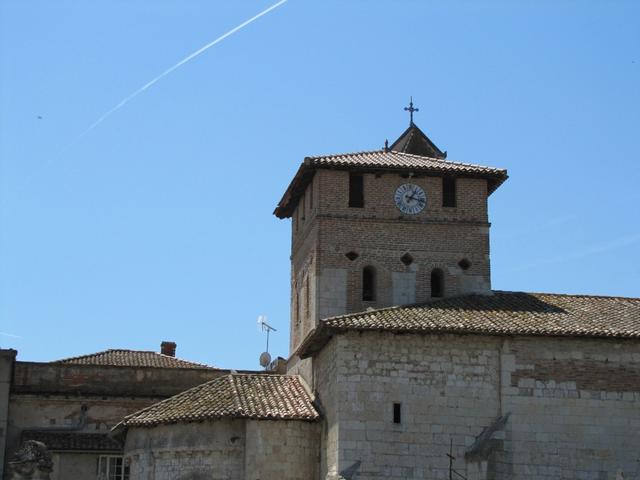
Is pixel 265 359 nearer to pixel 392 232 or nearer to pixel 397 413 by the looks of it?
pixel 392 232

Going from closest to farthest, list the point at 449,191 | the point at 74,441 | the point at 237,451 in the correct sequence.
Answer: the point at 237,451 → the point at 449,191 → the point at 74,441

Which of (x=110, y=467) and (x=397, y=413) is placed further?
(x=110, y=467)

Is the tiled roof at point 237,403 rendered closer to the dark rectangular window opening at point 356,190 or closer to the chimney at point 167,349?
the dark rectangular window opening at point 356,190

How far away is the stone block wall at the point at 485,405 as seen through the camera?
28891 mm

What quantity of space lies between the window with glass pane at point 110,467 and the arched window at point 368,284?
8675 mm

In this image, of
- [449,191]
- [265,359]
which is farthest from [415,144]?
[265,359]

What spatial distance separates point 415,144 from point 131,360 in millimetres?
11911

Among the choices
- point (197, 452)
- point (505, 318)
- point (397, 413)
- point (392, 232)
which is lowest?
point (197, 452)

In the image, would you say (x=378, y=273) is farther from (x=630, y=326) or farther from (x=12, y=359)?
(x=12, y=359)

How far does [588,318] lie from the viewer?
30891mm

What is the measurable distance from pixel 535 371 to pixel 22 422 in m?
16.1

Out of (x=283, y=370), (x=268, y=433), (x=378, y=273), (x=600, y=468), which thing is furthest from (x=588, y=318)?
(x=283, y=370)

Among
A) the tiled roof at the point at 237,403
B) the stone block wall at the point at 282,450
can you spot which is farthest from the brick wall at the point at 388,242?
the stone block wall at the point at 282,450

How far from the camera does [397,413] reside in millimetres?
29203
